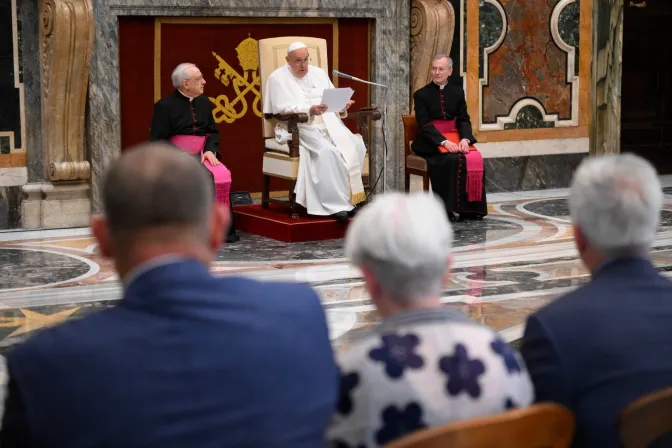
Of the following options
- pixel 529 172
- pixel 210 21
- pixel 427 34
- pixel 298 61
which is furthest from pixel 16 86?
pixel 529 172

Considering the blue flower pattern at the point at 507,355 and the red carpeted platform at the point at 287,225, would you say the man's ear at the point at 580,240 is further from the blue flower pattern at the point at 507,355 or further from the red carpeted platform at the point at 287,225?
the red carpeted platform at the point at 287,225

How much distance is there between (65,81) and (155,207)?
6587mm

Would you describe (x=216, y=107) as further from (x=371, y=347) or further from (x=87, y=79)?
(x=371, y=347)

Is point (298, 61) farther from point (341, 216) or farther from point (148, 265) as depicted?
point (148, 265)

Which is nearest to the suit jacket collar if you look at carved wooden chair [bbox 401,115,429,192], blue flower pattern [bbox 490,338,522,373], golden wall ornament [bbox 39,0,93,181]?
blue flower pattern [bbox 490,338,522,373]

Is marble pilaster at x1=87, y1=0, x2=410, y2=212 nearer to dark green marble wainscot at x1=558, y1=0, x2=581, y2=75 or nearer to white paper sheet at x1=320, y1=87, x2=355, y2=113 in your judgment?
white paper sheet at x1=320, y1=87, x2=355, y2=113

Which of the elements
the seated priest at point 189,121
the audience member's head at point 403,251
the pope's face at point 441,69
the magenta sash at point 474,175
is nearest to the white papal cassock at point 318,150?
the seated priest at point 189,121

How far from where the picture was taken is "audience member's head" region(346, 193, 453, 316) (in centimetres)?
193

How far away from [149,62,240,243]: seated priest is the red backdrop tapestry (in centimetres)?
90

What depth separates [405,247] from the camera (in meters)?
1.93

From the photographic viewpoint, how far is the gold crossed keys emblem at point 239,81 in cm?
905

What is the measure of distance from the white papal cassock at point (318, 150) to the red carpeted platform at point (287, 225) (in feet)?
0.34

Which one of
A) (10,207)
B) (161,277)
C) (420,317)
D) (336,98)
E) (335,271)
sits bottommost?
(335,271)

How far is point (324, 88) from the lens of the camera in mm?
8273
